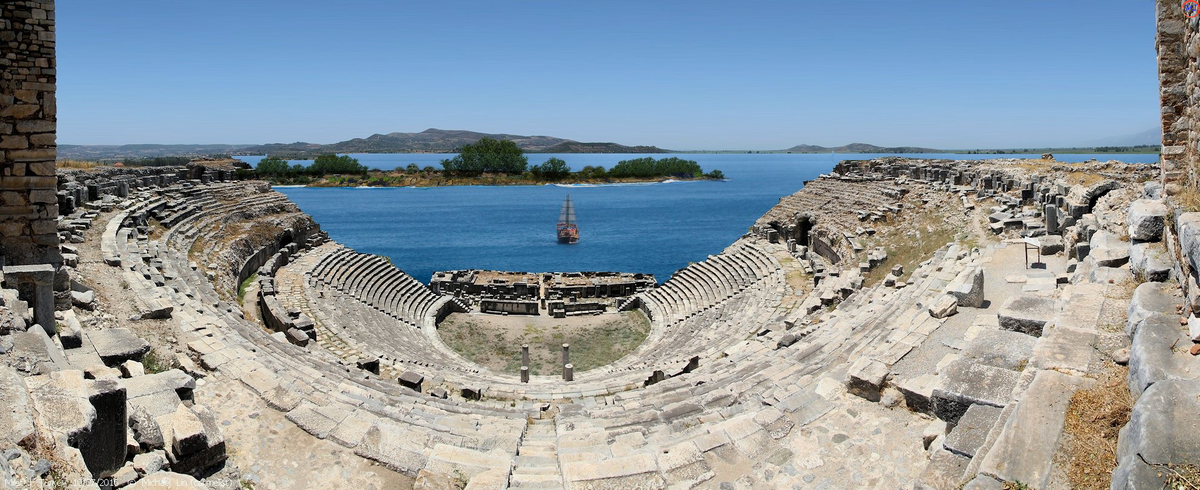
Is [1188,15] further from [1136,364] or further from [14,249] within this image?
[14,249]

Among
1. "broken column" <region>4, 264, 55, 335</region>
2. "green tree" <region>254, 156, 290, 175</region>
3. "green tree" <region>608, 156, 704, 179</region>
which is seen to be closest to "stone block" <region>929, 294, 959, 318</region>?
"broken column" <region>4, 264, 55, 335</region>

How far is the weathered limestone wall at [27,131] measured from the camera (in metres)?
10.2

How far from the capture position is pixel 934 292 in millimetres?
14062

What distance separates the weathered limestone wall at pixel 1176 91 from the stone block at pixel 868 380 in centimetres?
403

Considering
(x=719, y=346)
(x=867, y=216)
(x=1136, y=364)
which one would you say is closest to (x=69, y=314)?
(x=1136, y=364)

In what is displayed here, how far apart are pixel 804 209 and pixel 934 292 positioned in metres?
21.4

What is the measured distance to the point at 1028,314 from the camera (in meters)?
8.62

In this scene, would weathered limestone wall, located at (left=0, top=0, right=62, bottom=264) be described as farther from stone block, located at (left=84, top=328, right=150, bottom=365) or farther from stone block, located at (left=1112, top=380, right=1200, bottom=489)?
stone block, located at (left=1112, top=380, right=1200, bottom=489)

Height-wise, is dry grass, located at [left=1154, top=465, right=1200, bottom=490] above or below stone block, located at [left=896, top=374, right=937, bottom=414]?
above

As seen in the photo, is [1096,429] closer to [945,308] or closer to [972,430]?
[972,430]

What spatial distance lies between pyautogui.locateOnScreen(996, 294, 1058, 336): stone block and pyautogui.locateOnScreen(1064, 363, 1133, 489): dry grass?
3031 mm

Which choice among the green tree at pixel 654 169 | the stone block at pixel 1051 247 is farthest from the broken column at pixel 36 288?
the green tree at pixel 654 169

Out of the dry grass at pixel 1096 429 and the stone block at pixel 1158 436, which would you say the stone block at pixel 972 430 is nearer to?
the dry grass at pixel 1096 429

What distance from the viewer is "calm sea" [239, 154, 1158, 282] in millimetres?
53094
